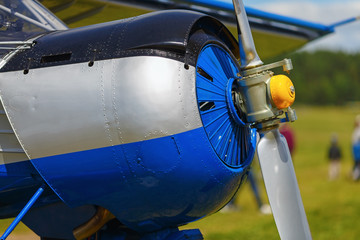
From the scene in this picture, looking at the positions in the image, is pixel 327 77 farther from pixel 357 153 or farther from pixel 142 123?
pixel 142 123

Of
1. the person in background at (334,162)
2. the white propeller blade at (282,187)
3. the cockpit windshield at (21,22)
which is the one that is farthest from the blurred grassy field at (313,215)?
the cockpit windshield at (21,22)

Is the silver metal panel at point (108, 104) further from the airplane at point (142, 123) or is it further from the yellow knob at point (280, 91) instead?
the yellow knob at point (280, 91)

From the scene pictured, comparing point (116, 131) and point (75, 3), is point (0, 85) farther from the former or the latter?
point (75, 3)

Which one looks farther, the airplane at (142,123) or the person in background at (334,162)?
the person in background at (334,162)

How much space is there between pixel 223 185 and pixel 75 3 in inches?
123

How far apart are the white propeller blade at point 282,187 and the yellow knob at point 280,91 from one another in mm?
286

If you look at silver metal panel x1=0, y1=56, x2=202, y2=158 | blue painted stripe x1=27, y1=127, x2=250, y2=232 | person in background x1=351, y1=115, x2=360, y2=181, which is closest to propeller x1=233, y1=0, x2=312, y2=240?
blue painted stripe x1=27, y1=127, x2=250, y2=232

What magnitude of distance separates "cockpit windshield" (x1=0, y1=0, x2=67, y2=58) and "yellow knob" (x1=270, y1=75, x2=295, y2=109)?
5.71 feet

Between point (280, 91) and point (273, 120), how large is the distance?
24cm

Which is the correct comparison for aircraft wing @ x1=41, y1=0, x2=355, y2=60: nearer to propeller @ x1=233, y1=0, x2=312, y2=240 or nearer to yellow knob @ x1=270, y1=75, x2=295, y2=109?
propeller @ x1=233, y1=0, x2=312, y2=240

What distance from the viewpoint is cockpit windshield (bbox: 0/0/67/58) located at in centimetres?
382

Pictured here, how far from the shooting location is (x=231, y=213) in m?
10.9

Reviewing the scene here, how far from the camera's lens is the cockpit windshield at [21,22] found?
3.82m

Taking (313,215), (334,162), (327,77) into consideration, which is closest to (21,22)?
(313,215)
